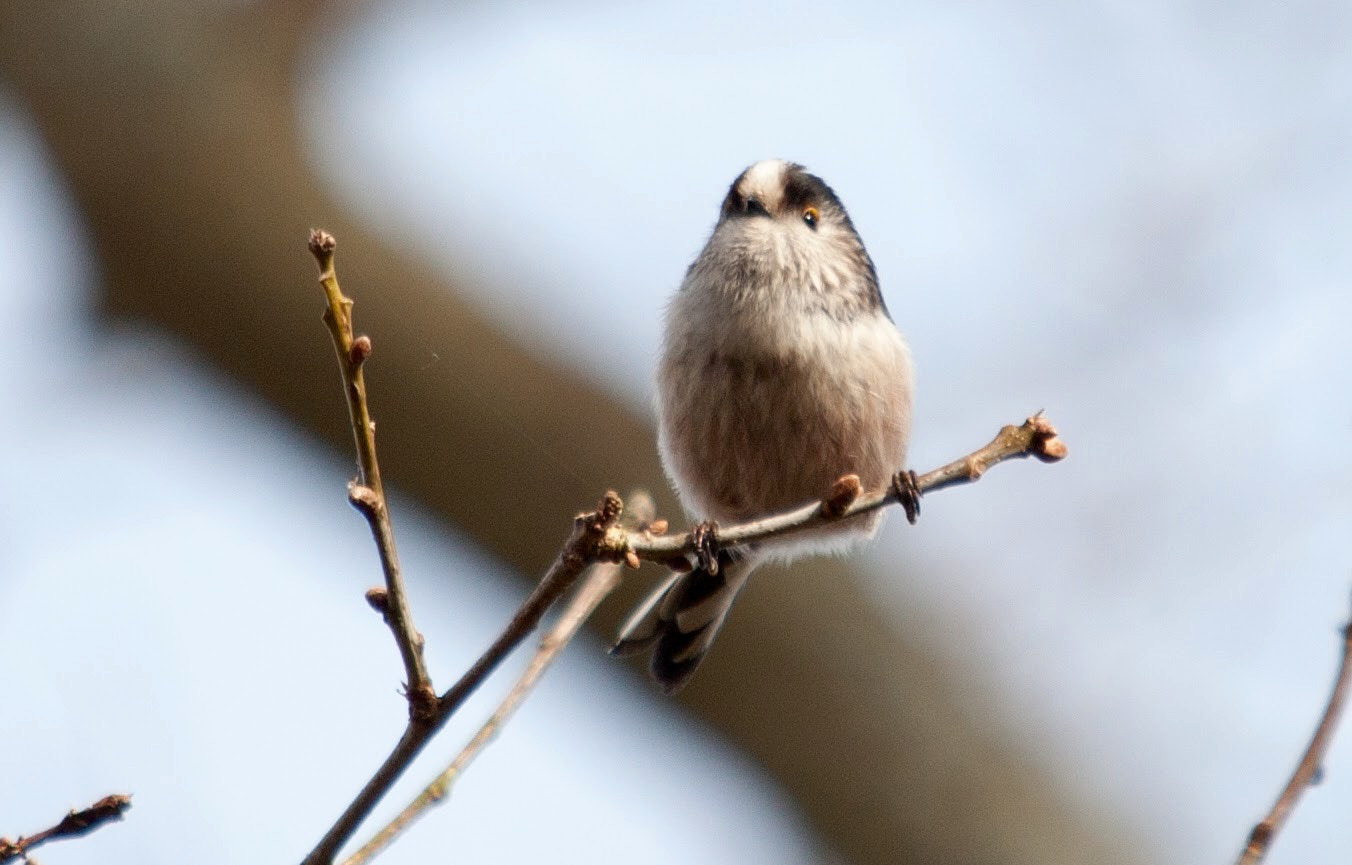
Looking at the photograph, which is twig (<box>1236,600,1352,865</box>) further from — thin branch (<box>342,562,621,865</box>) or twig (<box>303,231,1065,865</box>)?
thin branch (<box>342,562,621,865</box>)

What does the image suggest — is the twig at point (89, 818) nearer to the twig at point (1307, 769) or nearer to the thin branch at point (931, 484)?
the thin branch at point (931, 484)

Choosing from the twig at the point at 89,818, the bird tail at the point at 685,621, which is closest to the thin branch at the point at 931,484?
the twig at the point at 89,818

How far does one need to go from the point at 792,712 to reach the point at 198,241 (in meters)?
1.90

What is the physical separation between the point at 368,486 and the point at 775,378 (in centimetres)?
133

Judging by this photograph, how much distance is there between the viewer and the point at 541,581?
1.49 metres

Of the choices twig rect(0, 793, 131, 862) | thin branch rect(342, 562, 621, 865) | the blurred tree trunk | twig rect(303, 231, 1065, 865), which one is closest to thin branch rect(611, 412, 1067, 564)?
twig rect(303, 231, 1065, 865)

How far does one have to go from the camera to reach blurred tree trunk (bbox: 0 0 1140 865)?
355 centimetres

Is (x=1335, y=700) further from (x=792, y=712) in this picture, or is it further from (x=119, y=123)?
(x=119, y=123)

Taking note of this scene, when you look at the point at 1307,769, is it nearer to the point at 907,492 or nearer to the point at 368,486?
the point at 907,492

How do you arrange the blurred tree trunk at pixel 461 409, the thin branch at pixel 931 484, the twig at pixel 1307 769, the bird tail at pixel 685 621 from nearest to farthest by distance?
the twig at pixel 1307 769 → the thin branch at pixel 931 484 → the bird tail at pixel 685 621 → the blurred tree trunk at pixel 461 409

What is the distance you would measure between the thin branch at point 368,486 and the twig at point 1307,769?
0.80 m

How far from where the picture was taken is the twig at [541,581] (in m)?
1.32

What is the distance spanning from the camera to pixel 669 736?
3.71 metres

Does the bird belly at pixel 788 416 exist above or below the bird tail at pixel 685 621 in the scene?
above
